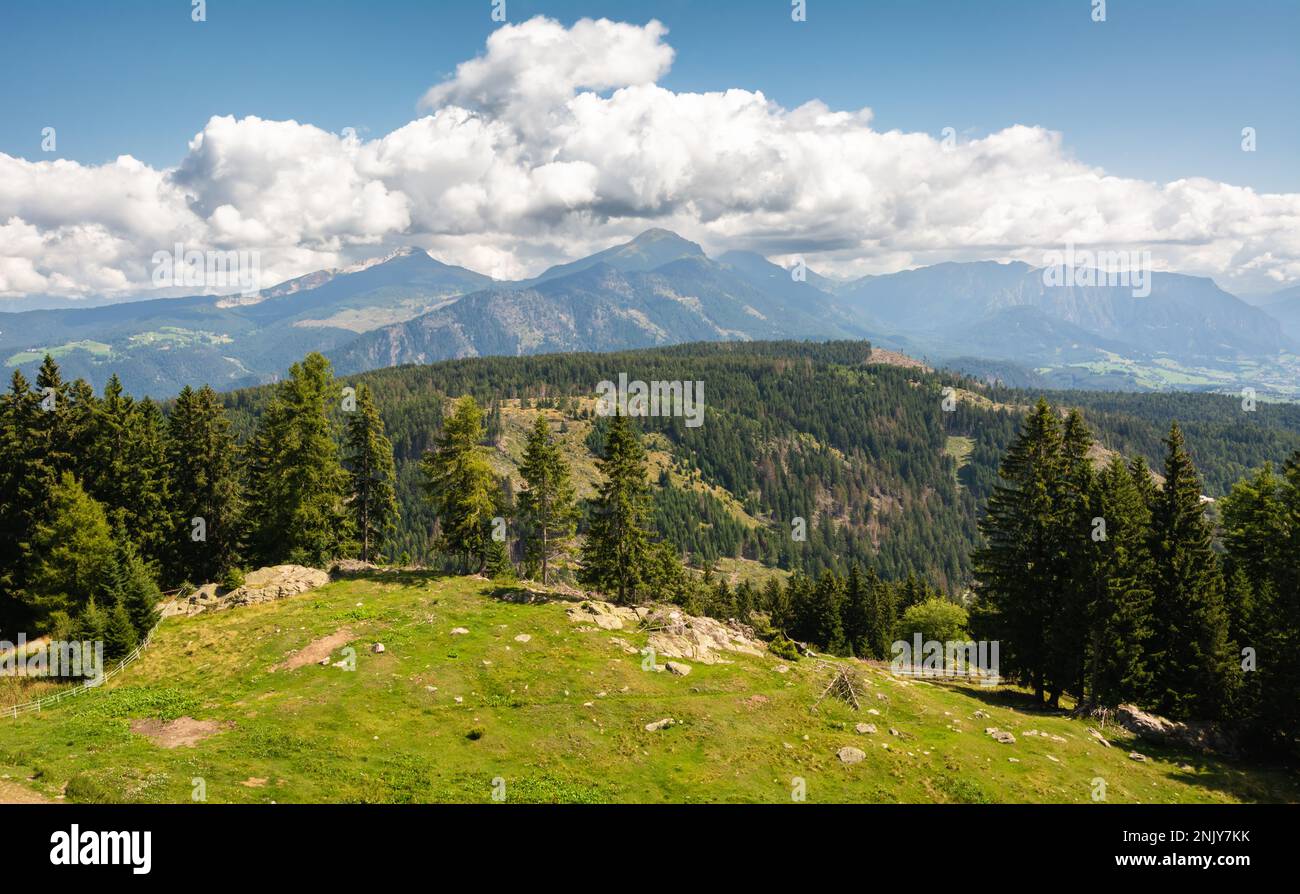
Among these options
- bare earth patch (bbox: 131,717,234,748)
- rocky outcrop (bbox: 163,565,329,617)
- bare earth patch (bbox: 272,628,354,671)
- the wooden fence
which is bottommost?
the wooden fence

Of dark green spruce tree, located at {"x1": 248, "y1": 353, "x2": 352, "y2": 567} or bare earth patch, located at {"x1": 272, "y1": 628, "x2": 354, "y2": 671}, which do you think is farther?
dark green spruce tree, located at {"x1": 248, "y1": 353, "x2": 352, "y2": 567}

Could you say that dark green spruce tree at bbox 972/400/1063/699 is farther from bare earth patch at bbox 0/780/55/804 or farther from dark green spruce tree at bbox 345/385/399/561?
bare earth patch at bbox 0/780/55/804

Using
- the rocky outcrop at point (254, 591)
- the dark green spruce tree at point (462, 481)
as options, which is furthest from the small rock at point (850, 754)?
the rocky outcrop at point (254, 591)

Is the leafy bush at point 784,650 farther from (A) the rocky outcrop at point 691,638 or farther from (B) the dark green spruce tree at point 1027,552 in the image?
(B) the dark green spruce tree at point 1027,552

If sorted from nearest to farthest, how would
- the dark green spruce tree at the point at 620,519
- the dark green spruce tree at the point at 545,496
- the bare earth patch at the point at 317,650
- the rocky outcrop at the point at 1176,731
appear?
the rocky outcrop at the point at 1176,731
the bare earth patch at the point at 317,650
the dark green spruce tree at the point at 620,519
the dark green spruce tree at the point at 545,496

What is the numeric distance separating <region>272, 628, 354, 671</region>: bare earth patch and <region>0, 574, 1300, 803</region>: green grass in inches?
33.0

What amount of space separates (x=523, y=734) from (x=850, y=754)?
15185 millimetres

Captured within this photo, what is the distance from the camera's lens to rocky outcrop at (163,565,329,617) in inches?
1847

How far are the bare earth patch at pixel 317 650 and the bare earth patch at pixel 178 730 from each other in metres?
6.41

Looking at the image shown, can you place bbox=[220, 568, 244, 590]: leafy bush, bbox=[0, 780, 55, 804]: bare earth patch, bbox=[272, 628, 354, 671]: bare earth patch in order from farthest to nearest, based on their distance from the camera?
bbox=[220, 568, 244, 590]: leafy bush < bbox=[272, 628, 354, 671]: bare earth patch < bbox=[0, 780, 55, 804]: bare earth patch

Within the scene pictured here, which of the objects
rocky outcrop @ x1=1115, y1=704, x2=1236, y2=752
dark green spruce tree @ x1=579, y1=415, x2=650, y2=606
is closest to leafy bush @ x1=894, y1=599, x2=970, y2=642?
rocky outcrop @ x1=1115, y1=704, x2=1236, y2=752

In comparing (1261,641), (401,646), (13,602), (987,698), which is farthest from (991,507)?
(13,602)

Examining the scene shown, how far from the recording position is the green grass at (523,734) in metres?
25.5
